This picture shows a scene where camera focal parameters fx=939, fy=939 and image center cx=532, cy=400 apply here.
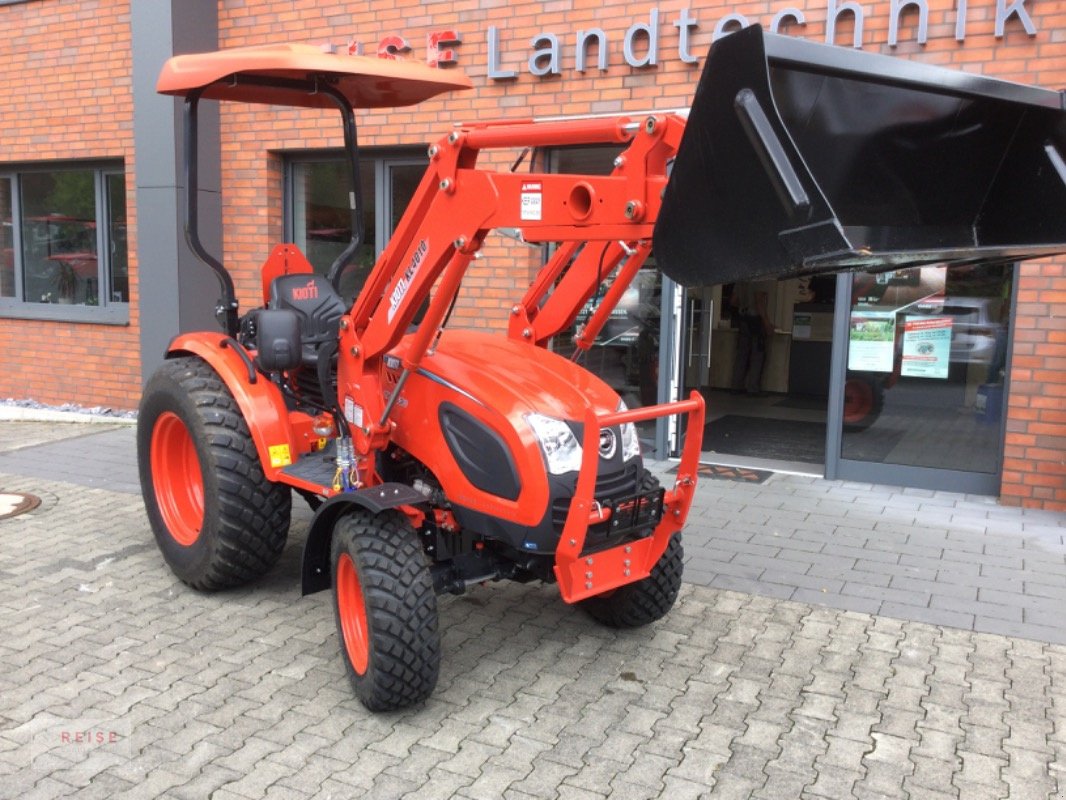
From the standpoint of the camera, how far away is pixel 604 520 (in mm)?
3475

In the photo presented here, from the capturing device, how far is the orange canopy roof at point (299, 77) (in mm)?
3883

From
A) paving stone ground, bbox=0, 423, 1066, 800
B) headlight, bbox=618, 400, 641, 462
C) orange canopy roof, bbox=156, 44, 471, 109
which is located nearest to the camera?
paving stone ground, bbox=0, 423, 1066, 800

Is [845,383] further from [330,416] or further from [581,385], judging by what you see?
[330,416]

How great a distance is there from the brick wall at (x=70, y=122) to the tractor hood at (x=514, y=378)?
610cm

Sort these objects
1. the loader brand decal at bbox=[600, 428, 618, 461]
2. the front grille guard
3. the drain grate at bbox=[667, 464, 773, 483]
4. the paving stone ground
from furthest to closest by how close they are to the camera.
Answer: the drain grate at bbox=[667, 464, 773, 483] → the loader brand decal at bbox=[600, 428, 618, 461] → the front grille guard → the paving stone ground

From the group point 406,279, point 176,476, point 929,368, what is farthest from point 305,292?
point 929,368

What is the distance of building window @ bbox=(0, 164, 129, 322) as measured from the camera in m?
9.38

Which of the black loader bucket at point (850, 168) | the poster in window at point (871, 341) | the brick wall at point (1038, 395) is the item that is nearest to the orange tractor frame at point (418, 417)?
the black loader bucket at point (850, 168)

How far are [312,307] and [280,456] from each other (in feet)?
2.33

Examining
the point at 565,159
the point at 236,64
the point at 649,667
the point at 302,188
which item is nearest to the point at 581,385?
the point at 649,667

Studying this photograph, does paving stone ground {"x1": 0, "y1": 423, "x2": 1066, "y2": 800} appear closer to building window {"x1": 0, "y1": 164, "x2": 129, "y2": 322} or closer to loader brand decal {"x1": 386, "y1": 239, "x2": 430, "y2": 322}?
loader brand decal {"x1": 386, "y1": 239, "x2": 430, "y2": 322}

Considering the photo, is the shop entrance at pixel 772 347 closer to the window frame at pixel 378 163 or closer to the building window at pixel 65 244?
the window frame at pixel 378 163

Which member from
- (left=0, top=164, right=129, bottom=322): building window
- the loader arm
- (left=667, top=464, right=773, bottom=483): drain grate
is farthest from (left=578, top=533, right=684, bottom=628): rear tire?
(left=0, top=164, right=129, bottom=322): building window

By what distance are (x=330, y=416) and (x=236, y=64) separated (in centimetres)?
159
